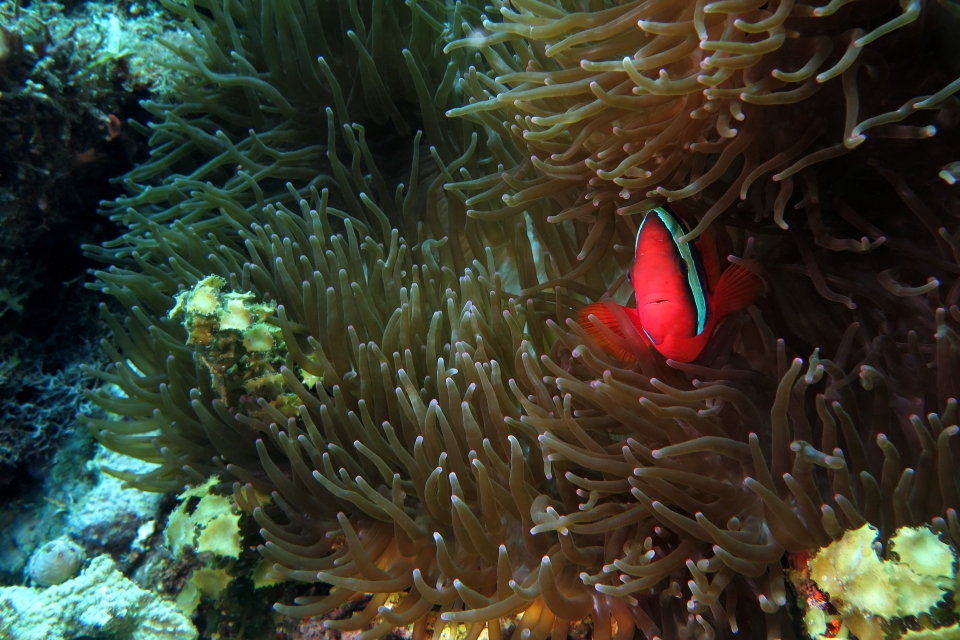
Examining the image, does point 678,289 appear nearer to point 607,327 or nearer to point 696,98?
point 607,327

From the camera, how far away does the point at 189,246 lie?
7.49 ft

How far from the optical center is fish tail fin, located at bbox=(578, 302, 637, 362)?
1.59 m

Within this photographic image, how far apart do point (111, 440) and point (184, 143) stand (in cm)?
141

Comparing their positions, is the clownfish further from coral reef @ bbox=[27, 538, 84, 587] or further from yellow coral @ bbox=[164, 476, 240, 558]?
coral reef @ bbox=[27, 538, 84, 587]

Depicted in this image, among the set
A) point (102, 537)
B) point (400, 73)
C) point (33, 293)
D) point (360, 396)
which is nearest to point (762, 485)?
point (360, 396)

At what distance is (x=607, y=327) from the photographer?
157 centimetres

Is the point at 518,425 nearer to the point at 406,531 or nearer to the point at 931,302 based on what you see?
the point at 406,531

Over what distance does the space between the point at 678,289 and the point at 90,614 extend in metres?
2.22

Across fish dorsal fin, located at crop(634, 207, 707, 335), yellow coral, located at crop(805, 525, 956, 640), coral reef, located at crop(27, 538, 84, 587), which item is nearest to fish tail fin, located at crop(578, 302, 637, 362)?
fish dorsal fin, located at crop(634, 207, 707, 335)

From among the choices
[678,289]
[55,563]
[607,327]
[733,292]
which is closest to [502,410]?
[607,327]

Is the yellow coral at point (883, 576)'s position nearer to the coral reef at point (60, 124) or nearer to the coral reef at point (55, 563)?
the coral reef at point (55, 563)

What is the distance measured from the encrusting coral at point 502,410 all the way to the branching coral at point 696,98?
0.30ft

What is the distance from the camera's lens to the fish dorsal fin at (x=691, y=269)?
1402mm

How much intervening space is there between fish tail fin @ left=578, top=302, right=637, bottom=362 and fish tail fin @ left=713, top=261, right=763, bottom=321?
0.84ft
